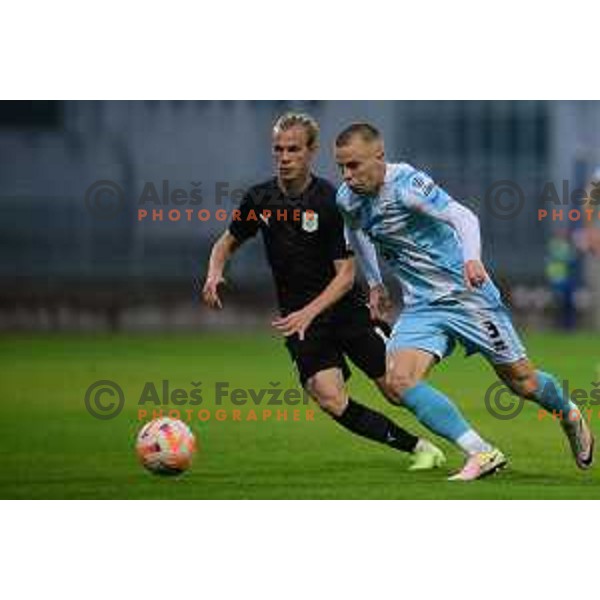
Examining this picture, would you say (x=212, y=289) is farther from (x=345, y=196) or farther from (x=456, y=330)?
(x=456, y=330)

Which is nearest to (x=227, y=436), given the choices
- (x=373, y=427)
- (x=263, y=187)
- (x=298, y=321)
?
(x=373, y=427)

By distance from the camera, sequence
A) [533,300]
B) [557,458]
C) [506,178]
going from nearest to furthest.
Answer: [557,458] < [506,178] < [533,300]

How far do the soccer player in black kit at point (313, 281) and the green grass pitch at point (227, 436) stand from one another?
0.17m

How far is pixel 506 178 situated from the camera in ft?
30.8

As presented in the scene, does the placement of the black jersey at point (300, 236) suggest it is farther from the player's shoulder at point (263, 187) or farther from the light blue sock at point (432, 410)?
the light blue sock at point (432, 410)

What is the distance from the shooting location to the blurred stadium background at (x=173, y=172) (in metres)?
8.57

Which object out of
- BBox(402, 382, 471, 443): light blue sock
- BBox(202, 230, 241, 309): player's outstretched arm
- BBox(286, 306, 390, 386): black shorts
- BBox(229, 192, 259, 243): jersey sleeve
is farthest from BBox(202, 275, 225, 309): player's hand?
BBox(402, 382, 471, 443): light blue sock

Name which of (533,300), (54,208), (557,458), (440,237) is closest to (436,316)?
(440,237)

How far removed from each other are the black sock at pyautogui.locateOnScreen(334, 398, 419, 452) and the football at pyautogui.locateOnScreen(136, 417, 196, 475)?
656mm

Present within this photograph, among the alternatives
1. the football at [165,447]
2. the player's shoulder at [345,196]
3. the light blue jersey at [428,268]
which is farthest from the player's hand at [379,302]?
the football at [165,447]

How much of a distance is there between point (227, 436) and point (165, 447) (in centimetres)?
62

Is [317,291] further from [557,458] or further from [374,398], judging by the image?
[557,458]

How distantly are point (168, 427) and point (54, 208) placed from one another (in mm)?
1174

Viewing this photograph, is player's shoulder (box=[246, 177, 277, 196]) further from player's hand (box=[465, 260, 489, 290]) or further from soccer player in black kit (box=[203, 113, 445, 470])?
player's hand (box=[465, 260, 489, 290])
